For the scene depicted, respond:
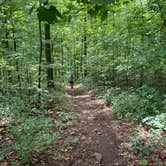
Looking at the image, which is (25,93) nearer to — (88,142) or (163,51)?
(88,142)

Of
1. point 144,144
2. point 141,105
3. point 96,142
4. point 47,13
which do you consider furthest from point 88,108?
point 47,13

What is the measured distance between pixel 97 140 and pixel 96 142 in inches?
5.3

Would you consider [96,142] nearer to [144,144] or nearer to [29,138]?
[144,144]

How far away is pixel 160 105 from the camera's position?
23.6 ft

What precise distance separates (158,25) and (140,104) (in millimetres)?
2959

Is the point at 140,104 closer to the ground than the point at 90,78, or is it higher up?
higher up

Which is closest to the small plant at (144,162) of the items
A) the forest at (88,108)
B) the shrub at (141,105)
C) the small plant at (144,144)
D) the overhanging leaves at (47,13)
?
the forest at (88,108)

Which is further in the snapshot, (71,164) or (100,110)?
(100,110)

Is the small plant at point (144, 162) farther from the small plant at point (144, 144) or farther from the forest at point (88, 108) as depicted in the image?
the small plant at point (144, 144)

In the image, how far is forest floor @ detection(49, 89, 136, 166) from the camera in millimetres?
4848

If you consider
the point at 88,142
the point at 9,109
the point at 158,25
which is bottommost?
the point at 88,142

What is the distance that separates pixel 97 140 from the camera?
19.2ft

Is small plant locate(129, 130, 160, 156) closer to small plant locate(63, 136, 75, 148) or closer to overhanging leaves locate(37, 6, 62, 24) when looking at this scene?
small plant locate(63, 136, 75, 148)

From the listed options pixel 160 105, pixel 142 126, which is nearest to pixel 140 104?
pixel 160 105
